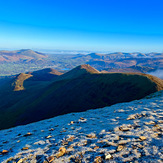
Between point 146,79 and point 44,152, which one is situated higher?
point 44,152

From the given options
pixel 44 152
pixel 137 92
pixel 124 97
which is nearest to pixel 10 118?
pixel 124 97

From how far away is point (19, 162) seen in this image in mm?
11047

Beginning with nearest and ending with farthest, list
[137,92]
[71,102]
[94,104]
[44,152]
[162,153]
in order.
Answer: [162,153]
[44,152]
[137,92]
[94,104]
[71,102]

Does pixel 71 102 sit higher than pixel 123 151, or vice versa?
pixel 123 151

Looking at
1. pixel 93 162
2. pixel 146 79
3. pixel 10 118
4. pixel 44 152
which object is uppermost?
pixel 93 162

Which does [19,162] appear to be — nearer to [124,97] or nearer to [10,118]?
[124,97]

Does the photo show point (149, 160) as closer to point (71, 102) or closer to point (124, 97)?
point (124, 97)

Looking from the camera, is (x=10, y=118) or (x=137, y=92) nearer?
(x=137, y=92)

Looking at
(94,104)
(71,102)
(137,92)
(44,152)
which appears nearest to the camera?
(44,152)

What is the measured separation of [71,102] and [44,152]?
122418 mm

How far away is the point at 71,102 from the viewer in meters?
134

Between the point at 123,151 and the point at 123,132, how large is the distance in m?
4.25

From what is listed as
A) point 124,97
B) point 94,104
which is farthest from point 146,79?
point 94,104

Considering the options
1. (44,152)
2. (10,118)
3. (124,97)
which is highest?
(44,152)
